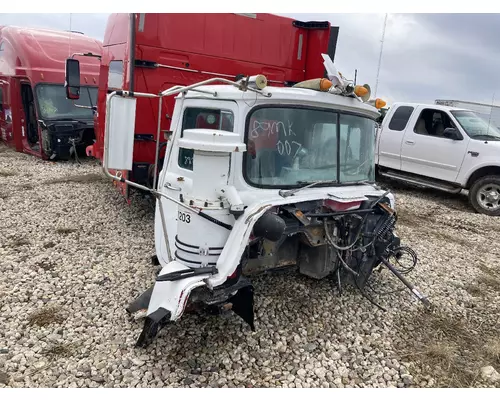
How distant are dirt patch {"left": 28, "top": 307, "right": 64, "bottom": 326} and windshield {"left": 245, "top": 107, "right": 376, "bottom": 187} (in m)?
2.06

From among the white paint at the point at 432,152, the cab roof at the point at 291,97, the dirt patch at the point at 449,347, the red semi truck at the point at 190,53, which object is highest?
the red semi truck at the point at 190,53

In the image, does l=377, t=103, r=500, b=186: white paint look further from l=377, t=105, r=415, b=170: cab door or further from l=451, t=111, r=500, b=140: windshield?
l=451, t=111, r=500, b=140: windshield

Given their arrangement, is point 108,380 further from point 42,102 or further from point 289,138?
point 42,102

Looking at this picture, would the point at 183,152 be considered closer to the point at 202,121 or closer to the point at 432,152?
the point at 202,121

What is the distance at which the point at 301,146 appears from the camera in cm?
361

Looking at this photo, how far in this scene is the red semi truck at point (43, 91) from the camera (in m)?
9.91

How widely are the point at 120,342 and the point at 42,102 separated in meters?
8.54

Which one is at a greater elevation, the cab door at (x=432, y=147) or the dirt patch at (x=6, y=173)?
the cab door at (x=432, y=147)

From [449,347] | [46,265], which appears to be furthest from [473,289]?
[46,265]

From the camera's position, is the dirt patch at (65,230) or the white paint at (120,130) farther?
the dirt patch at (65,230)

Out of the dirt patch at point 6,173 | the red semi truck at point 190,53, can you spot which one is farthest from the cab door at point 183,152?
the dirt patch at point 6,173

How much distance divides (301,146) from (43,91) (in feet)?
28.5

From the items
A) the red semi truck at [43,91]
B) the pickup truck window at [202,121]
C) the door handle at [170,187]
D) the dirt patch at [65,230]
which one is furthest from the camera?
the red semi truck at [43,91]

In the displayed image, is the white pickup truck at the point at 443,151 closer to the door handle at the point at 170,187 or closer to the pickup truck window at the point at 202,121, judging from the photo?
the pickup truck window at the point at 202,121
